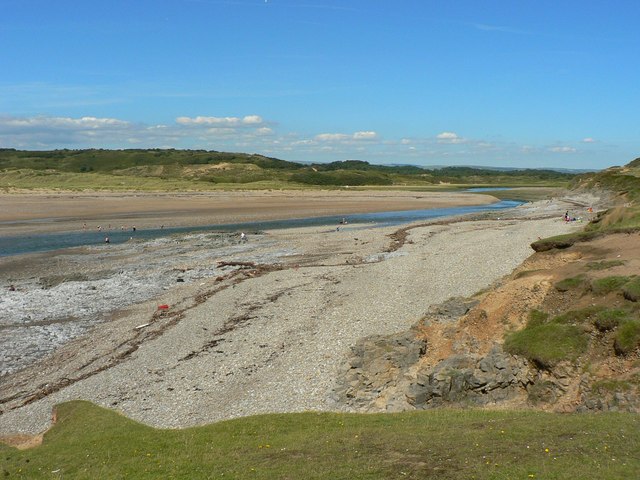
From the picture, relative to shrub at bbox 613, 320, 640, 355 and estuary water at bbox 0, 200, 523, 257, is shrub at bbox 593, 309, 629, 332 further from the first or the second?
estuary water at bbox 0, 200, 523, 257

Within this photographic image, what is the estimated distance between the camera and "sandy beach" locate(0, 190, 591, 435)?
23438mm

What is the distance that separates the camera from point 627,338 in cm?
1805

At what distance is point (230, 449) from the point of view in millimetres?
16859

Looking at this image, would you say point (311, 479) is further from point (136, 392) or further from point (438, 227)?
point (438, 227)

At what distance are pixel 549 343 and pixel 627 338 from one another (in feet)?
8.71

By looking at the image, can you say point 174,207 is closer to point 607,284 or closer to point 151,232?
point 151,232

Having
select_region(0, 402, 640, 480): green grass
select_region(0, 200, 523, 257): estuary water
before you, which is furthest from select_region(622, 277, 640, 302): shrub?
select_region(0, 200, 523, 257): estuary water

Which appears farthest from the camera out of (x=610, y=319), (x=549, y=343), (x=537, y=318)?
(x=537, y=318)

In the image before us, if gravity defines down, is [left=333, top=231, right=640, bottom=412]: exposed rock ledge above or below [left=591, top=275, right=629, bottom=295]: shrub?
below

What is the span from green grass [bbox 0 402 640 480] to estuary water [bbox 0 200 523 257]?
163ft

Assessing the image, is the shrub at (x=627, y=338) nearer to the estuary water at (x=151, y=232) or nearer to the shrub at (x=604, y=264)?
the shrub at (x=604, y=264)

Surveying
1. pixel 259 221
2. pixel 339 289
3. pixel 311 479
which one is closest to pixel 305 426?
pixel 311 479

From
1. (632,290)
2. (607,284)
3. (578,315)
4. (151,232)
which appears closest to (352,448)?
(578,315)

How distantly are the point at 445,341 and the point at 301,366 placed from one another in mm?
6635
